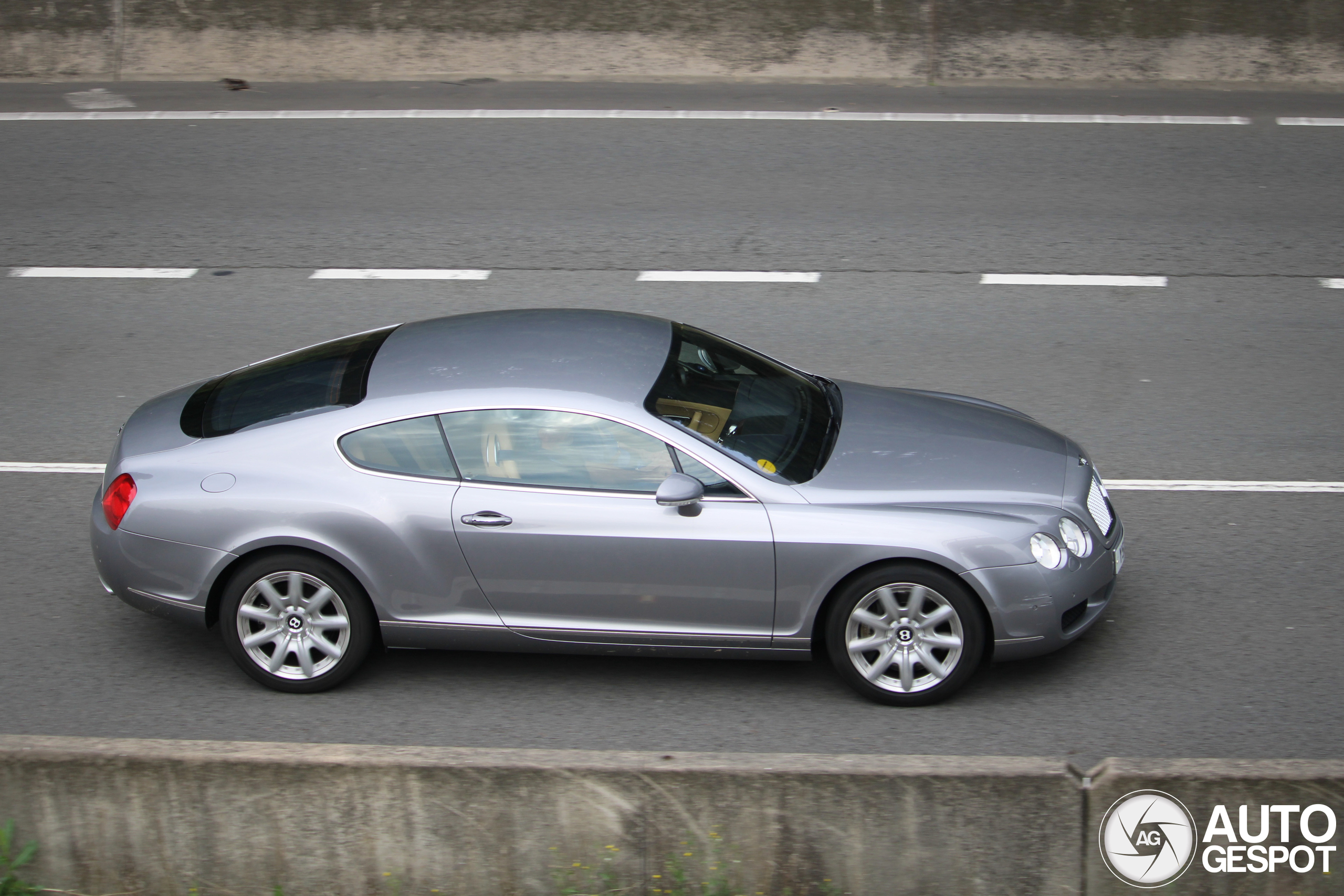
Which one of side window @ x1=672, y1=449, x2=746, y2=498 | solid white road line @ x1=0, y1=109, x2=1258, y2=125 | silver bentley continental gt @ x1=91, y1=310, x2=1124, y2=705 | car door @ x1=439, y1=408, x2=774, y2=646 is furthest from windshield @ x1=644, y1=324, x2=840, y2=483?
solid white road line @ x1=0, y1=109, x2=1258, y2=125

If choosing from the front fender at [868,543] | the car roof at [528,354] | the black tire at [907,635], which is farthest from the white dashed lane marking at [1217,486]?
the car roof at [528,354]

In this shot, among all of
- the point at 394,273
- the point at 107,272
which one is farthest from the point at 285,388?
the point at 107,272

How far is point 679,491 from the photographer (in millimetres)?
5477

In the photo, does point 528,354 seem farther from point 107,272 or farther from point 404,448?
point 107,272

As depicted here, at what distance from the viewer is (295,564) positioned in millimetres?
5719

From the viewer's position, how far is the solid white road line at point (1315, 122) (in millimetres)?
13148

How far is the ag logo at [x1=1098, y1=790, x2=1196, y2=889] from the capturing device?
422 centimetres

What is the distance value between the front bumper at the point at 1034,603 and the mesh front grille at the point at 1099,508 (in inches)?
11.2

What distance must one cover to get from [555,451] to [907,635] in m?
1.55

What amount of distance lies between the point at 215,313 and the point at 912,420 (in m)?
5.53

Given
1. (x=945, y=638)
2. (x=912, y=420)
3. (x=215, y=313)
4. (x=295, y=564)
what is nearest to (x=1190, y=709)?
(x=945, y=638)

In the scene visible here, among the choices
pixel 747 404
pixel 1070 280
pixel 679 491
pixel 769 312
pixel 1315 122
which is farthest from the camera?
pixel 1315 122

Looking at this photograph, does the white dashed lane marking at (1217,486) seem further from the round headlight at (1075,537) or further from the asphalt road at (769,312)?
the round headlight at (1075,537)

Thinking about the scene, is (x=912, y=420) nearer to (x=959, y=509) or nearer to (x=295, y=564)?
(x=959, y=509)
